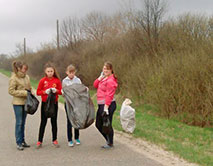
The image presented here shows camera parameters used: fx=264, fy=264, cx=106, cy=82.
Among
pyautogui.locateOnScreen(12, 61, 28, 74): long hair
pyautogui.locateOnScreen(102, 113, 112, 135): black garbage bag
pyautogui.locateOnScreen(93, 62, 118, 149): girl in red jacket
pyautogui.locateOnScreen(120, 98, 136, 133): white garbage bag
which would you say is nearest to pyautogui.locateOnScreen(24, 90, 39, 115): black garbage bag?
pyautogui.locateOnScreen(12, 61, 28, 74): long hair

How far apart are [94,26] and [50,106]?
82.1 ft

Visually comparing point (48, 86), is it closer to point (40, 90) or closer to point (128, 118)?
point (40, 90)

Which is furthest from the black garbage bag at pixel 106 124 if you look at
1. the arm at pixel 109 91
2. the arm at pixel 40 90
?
the arm at pixel 40 90

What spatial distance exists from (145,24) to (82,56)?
8.64m

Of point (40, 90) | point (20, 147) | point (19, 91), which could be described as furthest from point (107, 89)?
point (20, 147)

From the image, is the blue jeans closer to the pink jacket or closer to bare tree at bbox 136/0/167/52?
the pink jacket

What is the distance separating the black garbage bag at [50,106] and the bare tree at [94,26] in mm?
21880

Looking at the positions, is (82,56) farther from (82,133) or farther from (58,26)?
(82,133)

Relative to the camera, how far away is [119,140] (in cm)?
630

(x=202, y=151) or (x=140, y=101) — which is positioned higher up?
(x=140, y=101)

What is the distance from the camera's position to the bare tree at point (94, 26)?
27.9 m

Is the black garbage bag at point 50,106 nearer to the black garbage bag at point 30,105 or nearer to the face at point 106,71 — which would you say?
the black garbage bag at point 30,105

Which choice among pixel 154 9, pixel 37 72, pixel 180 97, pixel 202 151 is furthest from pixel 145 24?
pixel 37 72

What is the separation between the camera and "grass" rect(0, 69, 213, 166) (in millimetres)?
5121
